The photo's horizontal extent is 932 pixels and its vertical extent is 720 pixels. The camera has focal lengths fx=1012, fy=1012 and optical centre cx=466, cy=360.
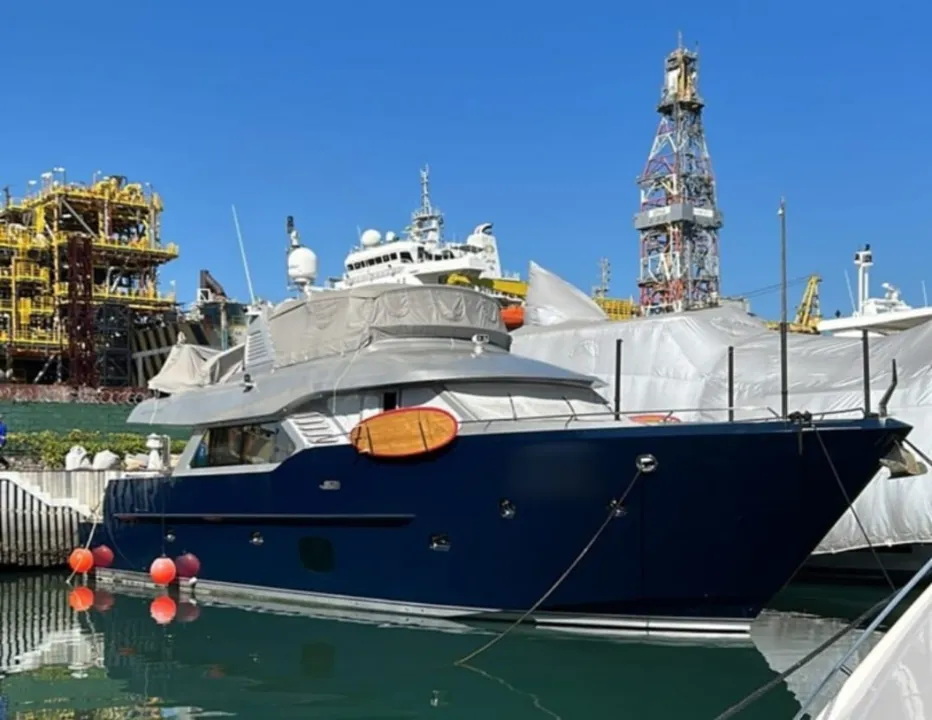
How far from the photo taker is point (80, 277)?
45.5 meters

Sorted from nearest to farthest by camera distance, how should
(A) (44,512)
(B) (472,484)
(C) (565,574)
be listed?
1. (C) (565,574)
2. (B) (472,484)
3. (A) (44,512)

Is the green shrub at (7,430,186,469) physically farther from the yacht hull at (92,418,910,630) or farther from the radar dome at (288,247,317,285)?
the yacht hull at (92,418,910,630)

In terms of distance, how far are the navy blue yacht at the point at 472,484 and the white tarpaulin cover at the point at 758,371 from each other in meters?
3.37

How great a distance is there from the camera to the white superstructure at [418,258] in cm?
4925

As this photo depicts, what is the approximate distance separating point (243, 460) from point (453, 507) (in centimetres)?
399

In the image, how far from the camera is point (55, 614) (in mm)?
14531

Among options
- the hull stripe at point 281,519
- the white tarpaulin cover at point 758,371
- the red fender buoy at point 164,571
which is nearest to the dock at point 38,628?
the red fender buoy at point 164,571

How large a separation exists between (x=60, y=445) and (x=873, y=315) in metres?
21.1

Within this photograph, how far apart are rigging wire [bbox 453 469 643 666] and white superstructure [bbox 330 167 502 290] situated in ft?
116

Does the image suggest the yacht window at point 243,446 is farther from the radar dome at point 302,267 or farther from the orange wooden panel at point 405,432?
the radar dome at point 302,267

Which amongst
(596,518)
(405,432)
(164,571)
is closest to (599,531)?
(596,518)

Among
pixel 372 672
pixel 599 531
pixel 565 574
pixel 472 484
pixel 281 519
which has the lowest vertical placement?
pixel 372 672

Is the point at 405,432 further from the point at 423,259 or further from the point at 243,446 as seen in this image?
the point at 423,259

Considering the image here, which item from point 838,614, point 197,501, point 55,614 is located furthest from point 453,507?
point 55,614
